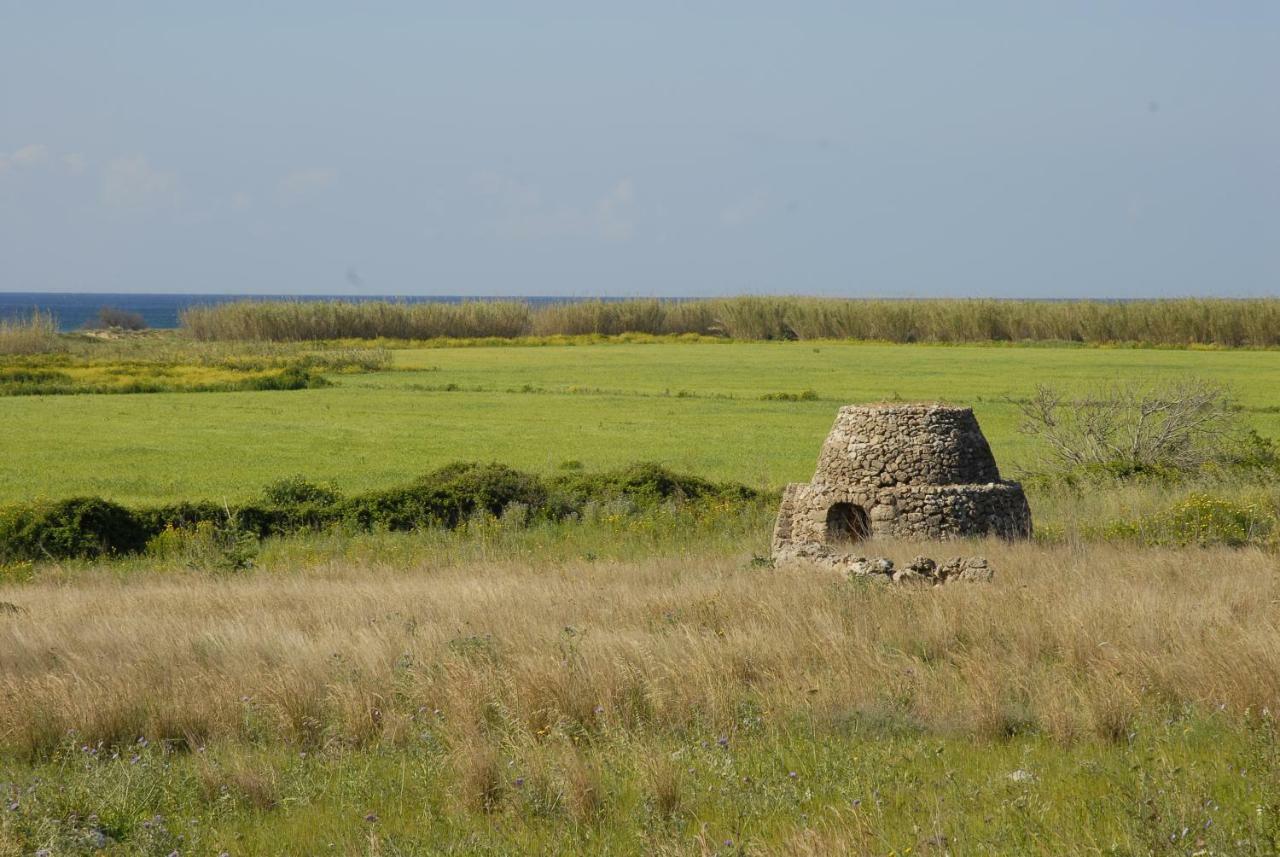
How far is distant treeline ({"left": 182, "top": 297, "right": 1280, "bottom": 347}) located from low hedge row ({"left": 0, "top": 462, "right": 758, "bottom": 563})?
70467mm

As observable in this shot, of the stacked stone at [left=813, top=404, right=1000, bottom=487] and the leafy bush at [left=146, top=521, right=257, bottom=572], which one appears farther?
→ the leafy bush at [left=146, top=521, right=257, bottom=572]

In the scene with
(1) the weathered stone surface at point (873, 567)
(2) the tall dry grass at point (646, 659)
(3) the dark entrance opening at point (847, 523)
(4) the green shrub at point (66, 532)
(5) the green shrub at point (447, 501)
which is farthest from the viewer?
(5) the green shrub at point (447, 501)

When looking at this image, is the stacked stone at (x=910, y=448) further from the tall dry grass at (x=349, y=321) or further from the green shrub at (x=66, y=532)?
the tall dry grass at (x=349, y=321)

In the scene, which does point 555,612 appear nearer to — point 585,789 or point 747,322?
point 585,789

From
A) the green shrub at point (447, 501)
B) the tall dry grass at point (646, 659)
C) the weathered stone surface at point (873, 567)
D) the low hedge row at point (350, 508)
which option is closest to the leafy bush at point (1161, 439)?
the low hedge row at point (350, 508)

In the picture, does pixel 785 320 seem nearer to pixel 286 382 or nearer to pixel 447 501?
pixel 286 382

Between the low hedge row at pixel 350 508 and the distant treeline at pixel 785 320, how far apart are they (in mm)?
70467

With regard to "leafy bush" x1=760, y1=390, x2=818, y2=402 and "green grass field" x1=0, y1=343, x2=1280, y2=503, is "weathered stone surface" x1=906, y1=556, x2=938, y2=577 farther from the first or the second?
"leafy bush" x1=760, y1=390, x2=818, y2=402

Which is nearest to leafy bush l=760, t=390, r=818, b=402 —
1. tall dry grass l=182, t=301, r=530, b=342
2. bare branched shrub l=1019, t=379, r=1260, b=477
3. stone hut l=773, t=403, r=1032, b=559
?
bare branched shrub l=1019, t=379, r=1260, b=477

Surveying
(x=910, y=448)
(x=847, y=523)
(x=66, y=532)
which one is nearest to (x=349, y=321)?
(x=66, y=532)

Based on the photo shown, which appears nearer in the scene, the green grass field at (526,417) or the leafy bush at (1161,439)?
the leafy bush at (1161,439)

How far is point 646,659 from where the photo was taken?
28.4 feet

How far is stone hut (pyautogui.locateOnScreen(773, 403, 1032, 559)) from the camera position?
593 inches

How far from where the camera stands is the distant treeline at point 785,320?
85250 mm
